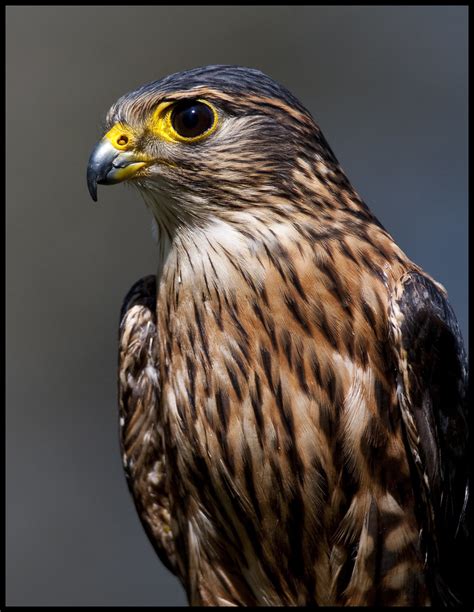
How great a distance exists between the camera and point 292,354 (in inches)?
119

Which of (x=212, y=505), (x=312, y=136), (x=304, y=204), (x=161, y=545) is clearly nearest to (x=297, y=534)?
(x=212, y=505)

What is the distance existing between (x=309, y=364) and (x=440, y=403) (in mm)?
486

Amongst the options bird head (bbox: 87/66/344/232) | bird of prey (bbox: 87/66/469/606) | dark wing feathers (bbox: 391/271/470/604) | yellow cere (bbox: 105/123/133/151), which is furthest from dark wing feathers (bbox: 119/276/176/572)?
dark wing feathers (bbox: 391/271/470/604)

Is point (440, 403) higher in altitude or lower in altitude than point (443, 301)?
lower

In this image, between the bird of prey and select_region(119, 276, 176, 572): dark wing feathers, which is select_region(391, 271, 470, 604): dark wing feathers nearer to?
the bird of prey

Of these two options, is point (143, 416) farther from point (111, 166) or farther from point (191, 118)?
point (191, 118)

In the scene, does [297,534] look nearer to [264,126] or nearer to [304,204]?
[304,204]

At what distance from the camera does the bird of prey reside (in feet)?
9.85

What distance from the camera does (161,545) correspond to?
147 inches

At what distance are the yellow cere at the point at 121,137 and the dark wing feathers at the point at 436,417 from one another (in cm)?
105

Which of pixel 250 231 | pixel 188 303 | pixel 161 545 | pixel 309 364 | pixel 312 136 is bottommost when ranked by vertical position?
→ pixel 161 545

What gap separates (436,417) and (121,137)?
1434 mm

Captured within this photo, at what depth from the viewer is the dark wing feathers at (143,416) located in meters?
3.54

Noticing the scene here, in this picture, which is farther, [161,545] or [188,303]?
[161,545]
